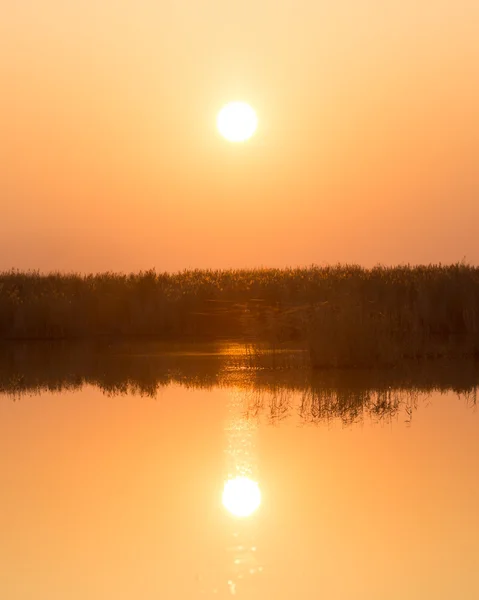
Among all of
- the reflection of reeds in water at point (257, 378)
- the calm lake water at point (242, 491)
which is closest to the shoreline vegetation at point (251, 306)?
the reflection of reeds in water at point (257, 378)

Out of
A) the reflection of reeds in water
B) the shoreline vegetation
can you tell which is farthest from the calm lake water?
the shoreline vegetation

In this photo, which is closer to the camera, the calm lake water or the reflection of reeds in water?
the calm lake water

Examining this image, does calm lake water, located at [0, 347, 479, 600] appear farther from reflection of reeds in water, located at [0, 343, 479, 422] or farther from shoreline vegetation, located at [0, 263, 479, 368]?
shoreline vegetation, located at [0, 263, 479, 368]

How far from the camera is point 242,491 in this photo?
693 centimetres

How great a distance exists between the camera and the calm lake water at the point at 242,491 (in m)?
5.07

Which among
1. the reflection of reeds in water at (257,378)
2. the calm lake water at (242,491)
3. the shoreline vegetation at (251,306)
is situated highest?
the shoreline vegetation at (251,306)

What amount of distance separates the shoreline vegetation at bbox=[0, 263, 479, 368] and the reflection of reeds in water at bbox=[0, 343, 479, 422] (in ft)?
3.21

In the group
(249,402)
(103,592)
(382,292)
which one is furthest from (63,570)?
(382,292)

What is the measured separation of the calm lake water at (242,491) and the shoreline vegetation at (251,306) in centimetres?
416

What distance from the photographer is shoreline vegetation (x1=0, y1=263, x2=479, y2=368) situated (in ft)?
61.2

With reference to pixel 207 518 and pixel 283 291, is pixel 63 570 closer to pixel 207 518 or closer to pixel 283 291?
pixel 207 518

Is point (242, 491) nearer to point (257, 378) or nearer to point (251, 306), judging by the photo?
point (257, 378)

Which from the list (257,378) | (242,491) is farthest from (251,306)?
(242,491)

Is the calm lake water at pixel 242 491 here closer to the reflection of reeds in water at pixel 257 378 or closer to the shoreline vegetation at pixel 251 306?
the reflection of reeds in water at pixel 257 378
